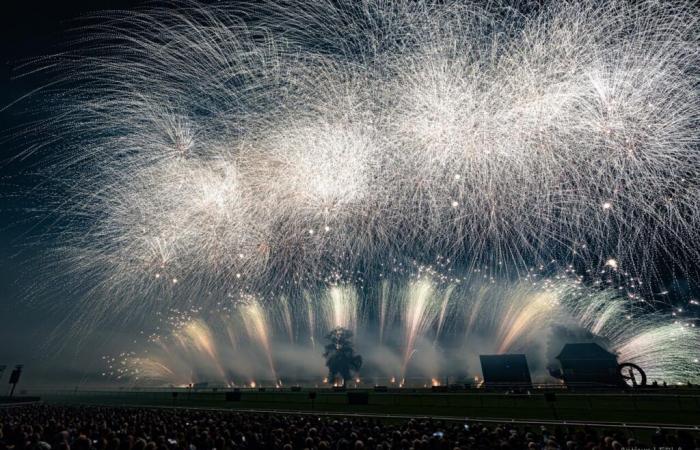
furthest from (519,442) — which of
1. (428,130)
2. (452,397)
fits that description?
(452,397)

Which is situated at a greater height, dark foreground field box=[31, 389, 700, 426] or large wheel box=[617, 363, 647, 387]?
large wheel box=[617, 363, 647, 387]

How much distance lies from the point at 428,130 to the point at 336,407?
27.5m

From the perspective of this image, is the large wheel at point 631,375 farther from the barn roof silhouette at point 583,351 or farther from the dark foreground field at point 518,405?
the dark foreground field at point 518,405

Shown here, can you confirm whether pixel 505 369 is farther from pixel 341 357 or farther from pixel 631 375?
pixel 341 357

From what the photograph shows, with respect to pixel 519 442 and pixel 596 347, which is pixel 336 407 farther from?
pixel 596 347

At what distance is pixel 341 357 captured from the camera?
78.8 m

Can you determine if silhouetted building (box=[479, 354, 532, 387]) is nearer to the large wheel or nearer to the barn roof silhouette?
the large wheel

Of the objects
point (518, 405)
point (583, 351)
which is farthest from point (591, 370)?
point (518, 405)

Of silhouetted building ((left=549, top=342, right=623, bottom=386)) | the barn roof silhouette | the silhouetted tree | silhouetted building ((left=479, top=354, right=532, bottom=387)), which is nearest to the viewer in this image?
silhouetted building ((left=479, top=354, right=532, bottom=387))

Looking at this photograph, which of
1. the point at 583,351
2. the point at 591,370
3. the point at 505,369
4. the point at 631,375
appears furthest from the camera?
the point at 583,351

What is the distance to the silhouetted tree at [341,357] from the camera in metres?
78.2

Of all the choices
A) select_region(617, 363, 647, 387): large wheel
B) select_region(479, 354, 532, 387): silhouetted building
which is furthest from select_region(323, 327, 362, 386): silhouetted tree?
select_region(617, 363, 647, 387): large wheel

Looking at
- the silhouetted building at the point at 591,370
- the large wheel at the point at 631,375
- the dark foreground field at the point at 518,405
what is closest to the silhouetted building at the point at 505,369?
the silhouetted building at the point at 591,370

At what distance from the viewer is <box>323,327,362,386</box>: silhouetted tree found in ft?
256
